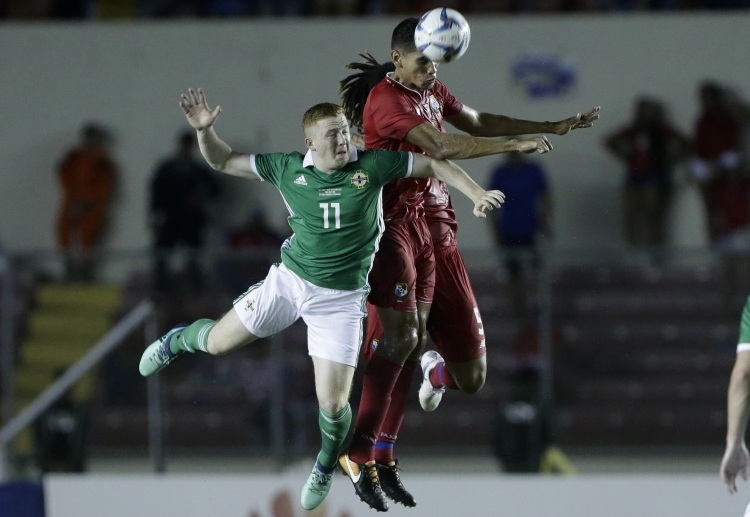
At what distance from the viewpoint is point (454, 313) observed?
255 inches

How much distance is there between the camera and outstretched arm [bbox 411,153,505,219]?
5418 millimetres

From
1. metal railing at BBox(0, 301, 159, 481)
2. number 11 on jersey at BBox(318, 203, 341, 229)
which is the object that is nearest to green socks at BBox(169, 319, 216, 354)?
number 11 on jersey at BBox(318, 203, 341, 229)

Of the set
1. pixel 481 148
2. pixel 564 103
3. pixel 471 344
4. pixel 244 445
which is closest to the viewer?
pixel 481 148

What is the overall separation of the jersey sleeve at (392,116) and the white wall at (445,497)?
3.87 m

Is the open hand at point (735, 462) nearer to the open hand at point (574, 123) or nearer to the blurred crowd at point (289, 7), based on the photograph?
the open hand at point (574, 123)

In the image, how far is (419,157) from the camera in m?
5.82

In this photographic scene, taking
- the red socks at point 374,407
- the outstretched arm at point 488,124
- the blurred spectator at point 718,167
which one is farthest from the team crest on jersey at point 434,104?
the blurred spectator at point 718,167

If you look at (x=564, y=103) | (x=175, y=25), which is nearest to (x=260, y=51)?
(x=175, y=25)

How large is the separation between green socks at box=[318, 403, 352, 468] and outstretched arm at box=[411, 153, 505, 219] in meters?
1.11

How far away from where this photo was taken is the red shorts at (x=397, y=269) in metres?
6.06

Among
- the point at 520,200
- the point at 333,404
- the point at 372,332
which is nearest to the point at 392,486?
the point at 333,404

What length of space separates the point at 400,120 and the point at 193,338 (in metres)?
1.45

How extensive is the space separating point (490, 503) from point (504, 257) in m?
2.11

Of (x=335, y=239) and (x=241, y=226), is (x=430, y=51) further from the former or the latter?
(x=241, y=226)
